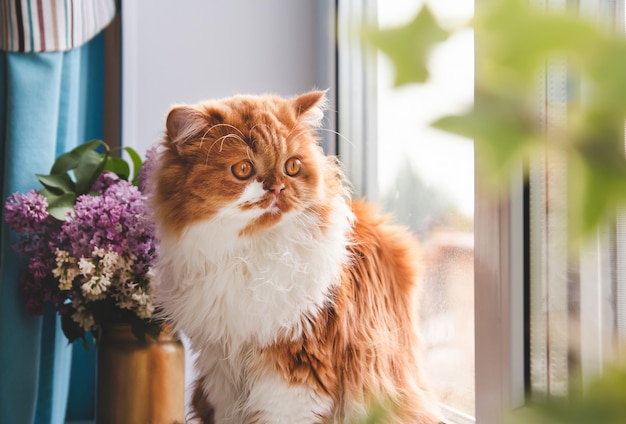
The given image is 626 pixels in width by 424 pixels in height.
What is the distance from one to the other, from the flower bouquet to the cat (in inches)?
9.3

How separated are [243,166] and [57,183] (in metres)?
0.64

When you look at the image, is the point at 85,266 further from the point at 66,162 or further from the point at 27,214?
Result: the point at 66,162

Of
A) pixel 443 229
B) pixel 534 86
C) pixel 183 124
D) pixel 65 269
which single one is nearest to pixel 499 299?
pixel 443 229

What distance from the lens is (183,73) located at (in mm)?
1592

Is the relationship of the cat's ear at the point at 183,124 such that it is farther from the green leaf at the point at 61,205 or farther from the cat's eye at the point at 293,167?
the green leaf at the point at 61,205

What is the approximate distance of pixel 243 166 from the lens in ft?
2.71

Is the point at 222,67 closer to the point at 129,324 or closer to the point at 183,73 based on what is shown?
the point at 183,73

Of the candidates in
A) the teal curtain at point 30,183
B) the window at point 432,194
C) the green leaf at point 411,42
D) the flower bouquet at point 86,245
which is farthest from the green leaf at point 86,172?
the green leaf at point 411,42

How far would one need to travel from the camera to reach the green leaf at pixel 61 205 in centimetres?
118

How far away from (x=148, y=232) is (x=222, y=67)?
648 mm

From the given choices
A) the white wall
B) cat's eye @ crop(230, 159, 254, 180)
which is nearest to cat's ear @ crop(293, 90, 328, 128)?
cat's eye @ crop(230, 159, 254, 180)

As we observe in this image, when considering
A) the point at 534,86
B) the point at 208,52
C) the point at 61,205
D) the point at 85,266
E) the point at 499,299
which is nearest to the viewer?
the point at 534,86

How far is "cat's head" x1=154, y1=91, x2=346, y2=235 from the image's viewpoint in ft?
2.71


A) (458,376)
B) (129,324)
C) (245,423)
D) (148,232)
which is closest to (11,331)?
(129,324)
